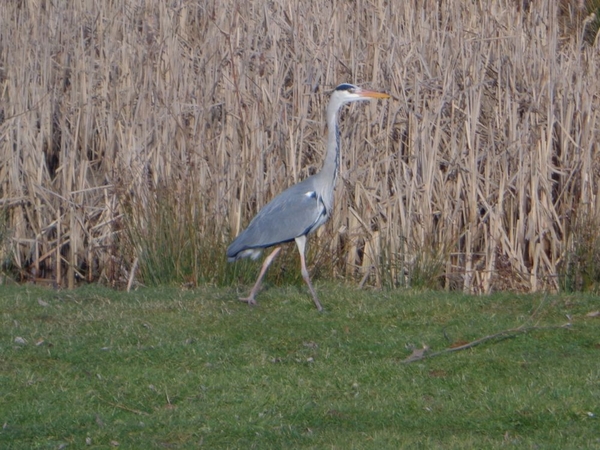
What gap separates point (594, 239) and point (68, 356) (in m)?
4.36

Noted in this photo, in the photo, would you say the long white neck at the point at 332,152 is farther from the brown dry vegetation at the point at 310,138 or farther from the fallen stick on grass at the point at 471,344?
the fallen stick on grass at the point at 471,344

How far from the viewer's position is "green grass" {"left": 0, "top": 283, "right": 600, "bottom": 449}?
4.84 m

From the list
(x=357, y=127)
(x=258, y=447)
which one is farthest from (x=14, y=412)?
(x=357, y=127)

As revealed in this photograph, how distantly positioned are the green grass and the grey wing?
0.44 m

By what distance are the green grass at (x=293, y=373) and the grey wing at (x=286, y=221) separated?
438 millimetres

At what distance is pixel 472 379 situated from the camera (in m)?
5.60

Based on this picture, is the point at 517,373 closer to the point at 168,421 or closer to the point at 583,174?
the point at 168,421

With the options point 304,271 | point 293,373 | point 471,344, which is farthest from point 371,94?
point 293,373

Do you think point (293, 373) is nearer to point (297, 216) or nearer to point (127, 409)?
point (127, 409)

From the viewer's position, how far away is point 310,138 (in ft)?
30.2

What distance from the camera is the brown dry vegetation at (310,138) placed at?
8375 mm

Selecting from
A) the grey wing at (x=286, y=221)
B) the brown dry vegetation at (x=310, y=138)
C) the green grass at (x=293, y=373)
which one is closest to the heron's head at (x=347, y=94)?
the grey wing at (x=286, y=221)

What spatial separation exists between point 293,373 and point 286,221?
1899 millimetres

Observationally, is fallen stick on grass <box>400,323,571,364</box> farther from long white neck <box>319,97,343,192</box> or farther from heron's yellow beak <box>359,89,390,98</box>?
heron's yellow beak <box>359,89,390,98</box>
